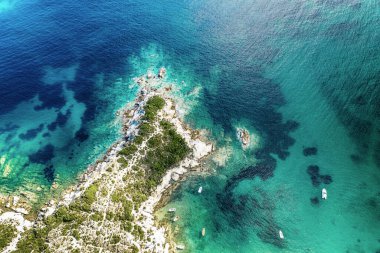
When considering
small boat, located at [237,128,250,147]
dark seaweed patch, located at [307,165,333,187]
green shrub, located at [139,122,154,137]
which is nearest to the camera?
dark seaweed patch, located at [307,165,333,187]

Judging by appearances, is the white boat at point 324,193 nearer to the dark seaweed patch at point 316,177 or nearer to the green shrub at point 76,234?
the dark seaweed patch at point 316,177

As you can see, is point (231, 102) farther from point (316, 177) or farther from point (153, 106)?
point (316, 177)

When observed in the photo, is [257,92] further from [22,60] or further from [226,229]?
[22,60]

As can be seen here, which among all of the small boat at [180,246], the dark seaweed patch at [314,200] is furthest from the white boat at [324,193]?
the small boat at [180,246]

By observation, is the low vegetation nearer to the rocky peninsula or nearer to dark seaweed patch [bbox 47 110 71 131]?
the rocky peninsula

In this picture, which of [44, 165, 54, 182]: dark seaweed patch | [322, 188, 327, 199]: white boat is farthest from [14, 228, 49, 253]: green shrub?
[322, 188, 327, 199]: white boat

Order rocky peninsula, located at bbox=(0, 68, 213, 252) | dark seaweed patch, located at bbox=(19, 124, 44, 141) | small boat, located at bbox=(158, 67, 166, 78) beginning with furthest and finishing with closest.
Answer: small boat, located at bbox=(158, 67, 166, 78)
dark seaweed patch, located at bbox=(19, 124, 44, 141)
rocky peninsula, located at bbox=(0, 68, 213, 252)

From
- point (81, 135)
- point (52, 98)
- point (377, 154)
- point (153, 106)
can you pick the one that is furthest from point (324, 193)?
point (52, 98)
